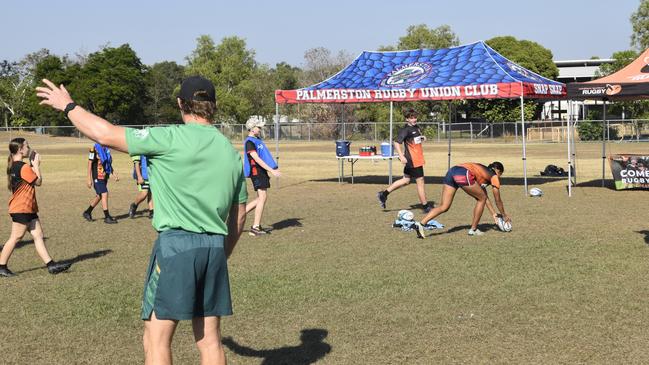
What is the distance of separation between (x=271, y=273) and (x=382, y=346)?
3095 millimetres

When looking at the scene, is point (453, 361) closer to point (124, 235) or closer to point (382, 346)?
point (382, 346)

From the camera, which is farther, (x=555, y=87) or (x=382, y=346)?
(x=555, y=87)

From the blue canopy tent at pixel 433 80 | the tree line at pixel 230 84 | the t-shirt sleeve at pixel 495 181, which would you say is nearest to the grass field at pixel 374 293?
the t-shirt sleeve at pixel 495 181

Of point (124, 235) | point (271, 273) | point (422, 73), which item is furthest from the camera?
point (422, 73)

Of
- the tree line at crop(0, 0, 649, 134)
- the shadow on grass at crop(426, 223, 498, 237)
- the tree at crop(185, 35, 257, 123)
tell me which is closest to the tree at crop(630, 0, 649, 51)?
the tree line at crop(0, 0, 649, 134)

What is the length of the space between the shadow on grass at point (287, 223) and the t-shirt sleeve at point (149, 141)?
9.05 meters

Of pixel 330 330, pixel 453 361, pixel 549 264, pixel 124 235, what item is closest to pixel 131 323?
pixel 330 330

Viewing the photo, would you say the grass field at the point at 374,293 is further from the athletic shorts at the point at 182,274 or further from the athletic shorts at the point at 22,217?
the athletic shorts at the point at 182,274

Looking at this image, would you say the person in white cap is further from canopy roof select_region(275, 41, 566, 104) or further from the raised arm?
canopy roof select_region(275, 41, 566, 104)

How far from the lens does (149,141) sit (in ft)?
12.1

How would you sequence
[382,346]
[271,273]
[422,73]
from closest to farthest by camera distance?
1. [382,346]
2. [271,273]
3. [422,73]

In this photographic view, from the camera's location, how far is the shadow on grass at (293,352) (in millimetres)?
5645

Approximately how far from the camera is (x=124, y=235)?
12227 mm

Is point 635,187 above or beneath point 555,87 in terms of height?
beneath
